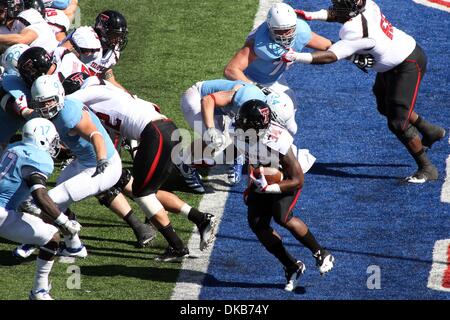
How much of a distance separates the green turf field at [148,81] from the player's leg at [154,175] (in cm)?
25

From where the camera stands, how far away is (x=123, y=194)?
10023mm

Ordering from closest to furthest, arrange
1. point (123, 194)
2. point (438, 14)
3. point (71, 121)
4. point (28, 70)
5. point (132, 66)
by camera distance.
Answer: point (71, 121)
point (28, 70)
point (123, 194)
point (132, 66)
point (438, 14)

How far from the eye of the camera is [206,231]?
9312mm

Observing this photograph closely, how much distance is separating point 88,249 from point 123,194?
717mm

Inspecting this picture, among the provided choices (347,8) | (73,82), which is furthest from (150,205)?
(347,8)

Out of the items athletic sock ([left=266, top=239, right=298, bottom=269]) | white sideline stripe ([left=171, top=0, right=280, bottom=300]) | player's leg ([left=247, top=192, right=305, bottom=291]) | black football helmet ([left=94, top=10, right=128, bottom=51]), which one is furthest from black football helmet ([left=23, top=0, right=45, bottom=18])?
athletic sock ([left=266, top=239, right=298, bottom=269])

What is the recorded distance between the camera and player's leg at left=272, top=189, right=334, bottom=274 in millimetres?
8578

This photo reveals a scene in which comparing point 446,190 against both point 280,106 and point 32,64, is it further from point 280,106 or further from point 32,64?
point 32,64

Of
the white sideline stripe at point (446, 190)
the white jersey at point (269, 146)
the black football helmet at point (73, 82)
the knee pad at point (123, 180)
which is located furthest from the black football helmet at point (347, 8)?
the knee pad at point (123, 180)

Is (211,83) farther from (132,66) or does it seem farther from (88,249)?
(132,66)

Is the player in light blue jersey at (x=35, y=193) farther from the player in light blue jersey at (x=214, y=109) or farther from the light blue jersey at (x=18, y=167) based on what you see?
the player in light blue jersey at (x=214, y=109)

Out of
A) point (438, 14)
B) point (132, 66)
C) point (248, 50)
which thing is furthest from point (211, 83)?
point (438, 14)
